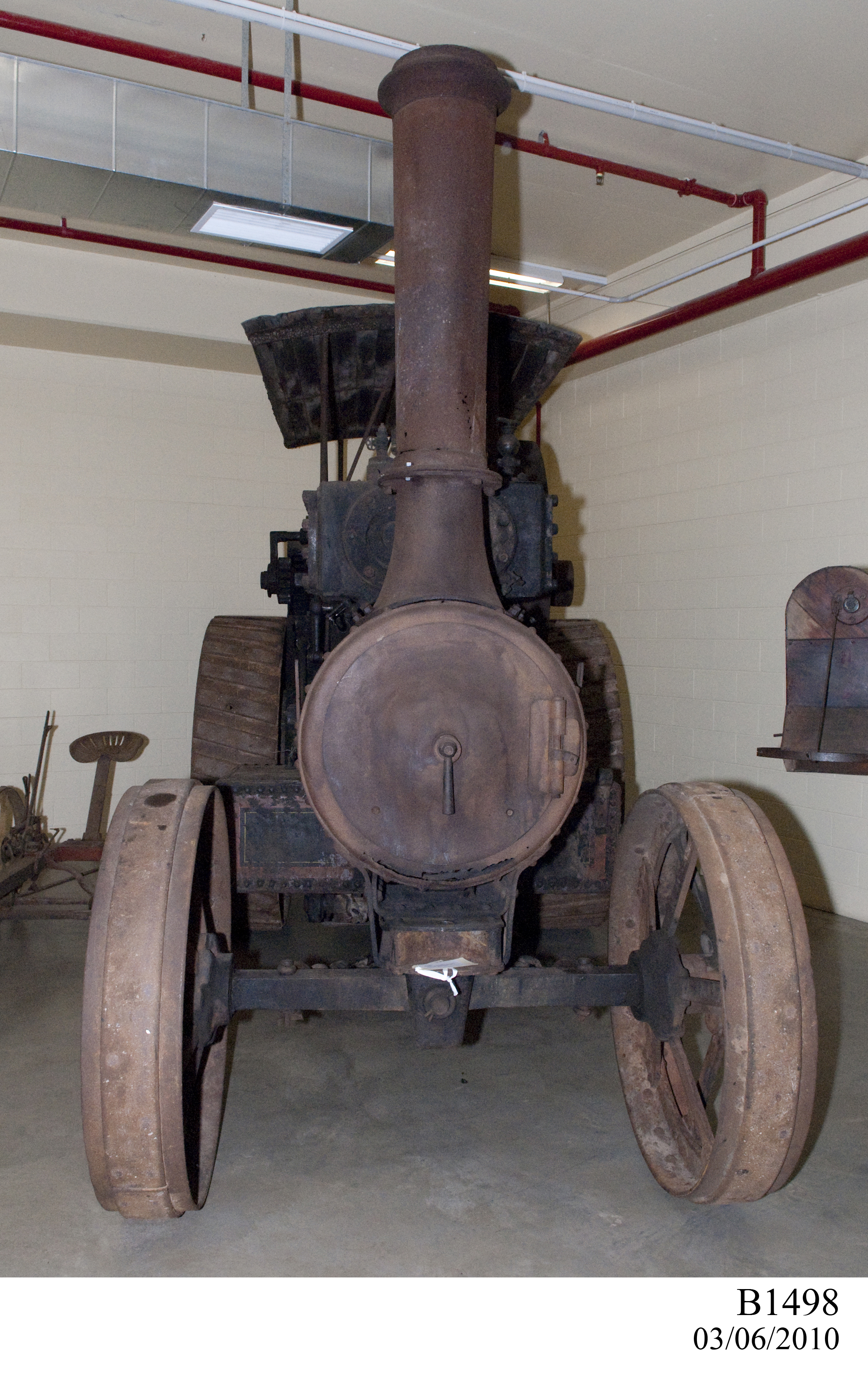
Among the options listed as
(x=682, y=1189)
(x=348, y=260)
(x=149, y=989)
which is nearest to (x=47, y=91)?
(x=348, y=260)

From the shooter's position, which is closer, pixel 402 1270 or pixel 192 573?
pixel 402 1270

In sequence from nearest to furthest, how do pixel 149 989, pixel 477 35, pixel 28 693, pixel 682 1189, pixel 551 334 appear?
pixel 149 989, pixel 682 1189, pixel 551 334, pixel 477 35, pixel 28 693

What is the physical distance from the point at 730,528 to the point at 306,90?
284 cm

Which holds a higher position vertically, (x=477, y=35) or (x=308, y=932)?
(x=477, y=35)

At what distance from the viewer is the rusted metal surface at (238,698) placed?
4305 mm

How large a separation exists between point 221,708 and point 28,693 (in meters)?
1.94

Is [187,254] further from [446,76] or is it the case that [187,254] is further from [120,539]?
[446,76]

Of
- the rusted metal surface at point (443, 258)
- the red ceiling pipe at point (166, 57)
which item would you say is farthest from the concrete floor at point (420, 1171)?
the red ceiling pipe at point (166, 57)

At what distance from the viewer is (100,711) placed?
19.6 feet

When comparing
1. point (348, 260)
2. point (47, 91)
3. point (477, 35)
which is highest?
point (477, 35)

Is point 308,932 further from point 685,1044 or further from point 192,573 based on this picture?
point 192,573

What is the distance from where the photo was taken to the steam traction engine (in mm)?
1972

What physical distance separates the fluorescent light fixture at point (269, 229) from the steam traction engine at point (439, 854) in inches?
46.6

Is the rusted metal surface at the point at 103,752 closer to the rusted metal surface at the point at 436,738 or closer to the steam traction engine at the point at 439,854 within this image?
the steam traction engine at the point at 439,854
